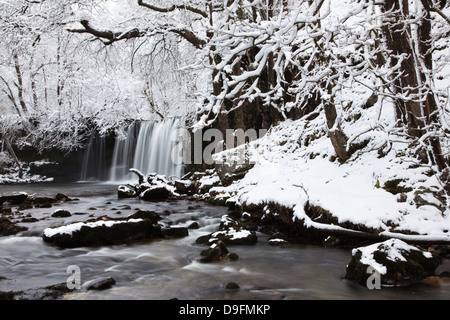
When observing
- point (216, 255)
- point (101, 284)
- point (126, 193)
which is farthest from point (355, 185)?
point (126, 193)

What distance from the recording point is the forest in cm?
416

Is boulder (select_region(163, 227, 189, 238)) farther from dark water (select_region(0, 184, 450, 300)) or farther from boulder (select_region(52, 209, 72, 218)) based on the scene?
boulder (select_region(52, 209, 72, 218))

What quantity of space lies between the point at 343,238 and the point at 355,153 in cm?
238

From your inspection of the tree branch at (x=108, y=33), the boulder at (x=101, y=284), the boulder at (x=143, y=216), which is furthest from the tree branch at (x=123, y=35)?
the boulder at (x=101, y=284)

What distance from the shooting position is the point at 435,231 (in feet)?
14.4

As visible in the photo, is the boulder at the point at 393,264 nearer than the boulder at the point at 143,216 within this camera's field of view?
Yes

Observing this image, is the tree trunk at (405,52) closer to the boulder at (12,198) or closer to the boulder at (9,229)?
the boulder at (9,229)

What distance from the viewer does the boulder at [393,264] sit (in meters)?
3.58

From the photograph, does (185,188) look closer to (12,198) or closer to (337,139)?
(12,198)

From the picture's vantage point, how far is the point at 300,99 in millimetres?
9344

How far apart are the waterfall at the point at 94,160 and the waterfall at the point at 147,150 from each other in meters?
1.17

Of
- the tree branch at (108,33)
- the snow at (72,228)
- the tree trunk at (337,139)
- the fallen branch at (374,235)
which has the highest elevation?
the tree branch at (108,33)

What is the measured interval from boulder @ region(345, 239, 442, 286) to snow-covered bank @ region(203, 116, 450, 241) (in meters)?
0.54

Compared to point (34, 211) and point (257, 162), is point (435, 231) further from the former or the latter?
point (34, 211)
